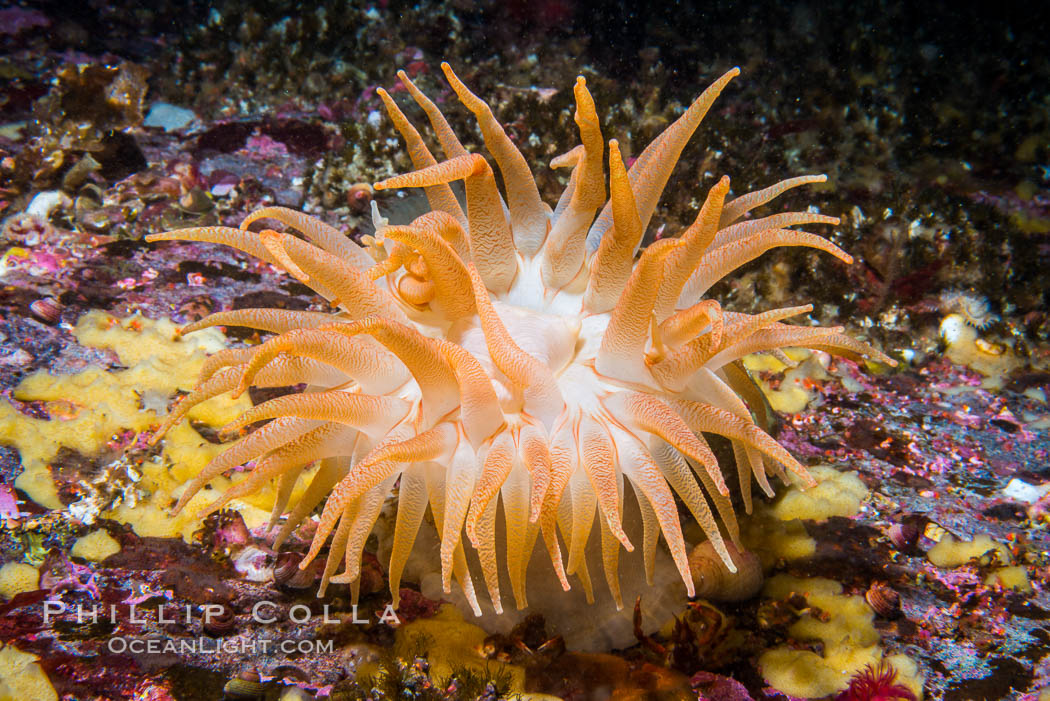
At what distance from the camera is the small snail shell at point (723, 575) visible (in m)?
2.27

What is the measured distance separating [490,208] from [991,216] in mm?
3117

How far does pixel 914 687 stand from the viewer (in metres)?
2.03

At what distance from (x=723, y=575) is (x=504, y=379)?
1.21m

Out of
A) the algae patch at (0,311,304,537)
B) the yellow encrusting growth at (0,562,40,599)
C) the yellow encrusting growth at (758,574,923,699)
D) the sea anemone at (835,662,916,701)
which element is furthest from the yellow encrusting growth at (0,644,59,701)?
the sea anemone at (835,662,916,701)

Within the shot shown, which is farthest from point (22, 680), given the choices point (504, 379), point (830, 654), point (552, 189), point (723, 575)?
point (552, 189)

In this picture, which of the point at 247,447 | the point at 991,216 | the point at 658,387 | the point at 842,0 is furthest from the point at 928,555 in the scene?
the point at 842,0

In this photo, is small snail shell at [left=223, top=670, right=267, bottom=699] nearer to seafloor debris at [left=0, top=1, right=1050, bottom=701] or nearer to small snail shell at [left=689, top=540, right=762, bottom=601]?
seafloor debris at [left=0, top=1, right=1050, bottom=701]

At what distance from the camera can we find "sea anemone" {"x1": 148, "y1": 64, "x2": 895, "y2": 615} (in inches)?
68.4

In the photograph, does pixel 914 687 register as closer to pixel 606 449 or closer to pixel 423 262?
pixel 606 449

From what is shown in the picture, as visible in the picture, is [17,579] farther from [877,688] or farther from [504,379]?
[877,688]

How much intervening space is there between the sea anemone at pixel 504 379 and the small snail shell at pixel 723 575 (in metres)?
0.24

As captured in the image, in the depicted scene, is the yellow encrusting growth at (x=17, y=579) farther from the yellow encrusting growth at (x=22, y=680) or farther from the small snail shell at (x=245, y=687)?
the small snail shell at (x=245, y=687)

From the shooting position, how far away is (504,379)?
1.94 metres

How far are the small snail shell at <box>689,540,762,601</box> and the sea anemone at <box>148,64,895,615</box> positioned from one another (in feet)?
0.79
